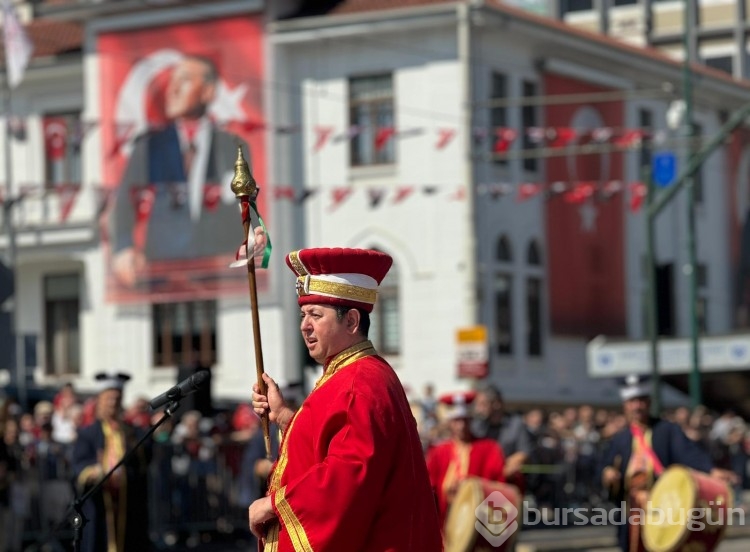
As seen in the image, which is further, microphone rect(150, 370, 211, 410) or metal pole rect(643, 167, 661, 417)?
metal pole rect(643, 167, 661, 417)

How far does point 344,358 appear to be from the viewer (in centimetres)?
736

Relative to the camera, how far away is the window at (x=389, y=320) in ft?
144

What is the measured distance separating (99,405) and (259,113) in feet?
95.3

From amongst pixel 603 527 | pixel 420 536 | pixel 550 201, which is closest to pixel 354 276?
pixel 420 536

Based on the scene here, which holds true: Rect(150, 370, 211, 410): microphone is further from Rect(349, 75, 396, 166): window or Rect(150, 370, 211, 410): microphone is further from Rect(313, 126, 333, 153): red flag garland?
Rect(349, 75, 396, 166): window

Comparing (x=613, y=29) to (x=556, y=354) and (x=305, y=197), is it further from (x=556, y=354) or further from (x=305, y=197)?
(x=305, y=197)

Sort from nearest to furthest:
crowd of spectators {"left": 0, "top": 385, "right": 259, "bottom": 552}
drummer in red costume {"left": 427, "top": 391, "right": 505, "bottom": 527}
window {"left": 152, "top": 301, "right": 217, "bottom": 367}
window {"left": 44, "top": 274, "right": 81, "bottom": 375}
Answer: drummer in red costume {"left": 427, "top": 391, "right": 505, "bottom": 527} → crowd of spectators {"left": 0, "top": 385, "right": 259, "bottom": 552} → window {"left": 152, "top": 301, "right": 217, "bottom": 367} → window {"left": 44, "top": 274, "right": 81, "bottom": 375}

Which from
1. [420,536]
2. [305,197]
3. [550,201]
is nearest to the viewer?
[420,536]

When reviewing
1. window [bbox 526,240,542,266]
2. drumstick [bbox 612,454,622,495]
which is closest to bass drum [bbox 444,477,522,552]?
drumstick [bbox 612,454,622,495]

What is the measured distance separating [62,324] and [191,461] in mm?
23528

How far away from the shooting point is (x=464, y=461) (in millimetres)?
16859

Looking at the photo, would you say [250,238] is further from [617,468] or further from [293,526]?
[617,468]

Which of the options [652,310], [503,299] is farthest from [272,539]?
[503,299]

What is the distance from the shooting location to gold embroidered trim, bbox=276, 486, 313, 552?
7059 millimetres
